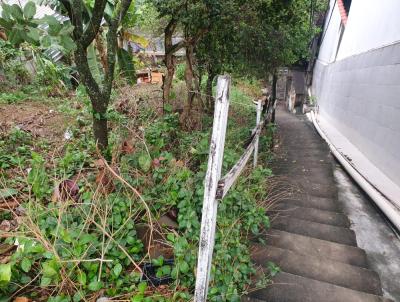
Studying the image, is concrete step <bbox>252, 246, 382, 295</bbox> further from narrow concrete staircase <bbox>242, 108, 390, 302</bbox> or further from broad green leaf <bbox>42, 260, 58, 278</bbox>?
broad green leaf <bbox>42, 260, 58, 278</bbox>

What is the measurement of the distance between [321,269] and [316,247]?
1.05ft

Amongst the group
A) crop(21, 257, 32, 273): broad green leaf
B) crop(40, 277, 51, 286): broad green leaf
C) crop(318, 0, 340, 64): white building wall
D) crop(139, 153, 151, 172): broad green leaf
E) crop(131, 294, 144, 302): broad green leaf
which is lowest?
crop(131, 294, 144, 302): broad green leaf

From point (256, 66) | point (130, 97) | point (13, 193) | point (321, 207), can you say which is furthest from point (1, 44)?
point (321, 207)

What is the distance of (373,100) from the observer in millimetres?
4645

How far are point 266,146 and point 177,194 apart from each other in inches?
142

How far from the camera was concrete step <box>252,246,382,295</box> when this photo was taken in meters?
2.53

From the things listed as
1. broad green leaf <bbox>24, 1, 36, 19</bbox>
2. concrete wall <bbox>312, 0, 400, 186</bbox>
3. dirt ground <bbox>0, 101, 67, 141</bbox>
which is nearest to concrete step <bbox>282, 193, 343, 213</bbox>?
concrete wall <bbox>312, 0, 400, 186</bbox>

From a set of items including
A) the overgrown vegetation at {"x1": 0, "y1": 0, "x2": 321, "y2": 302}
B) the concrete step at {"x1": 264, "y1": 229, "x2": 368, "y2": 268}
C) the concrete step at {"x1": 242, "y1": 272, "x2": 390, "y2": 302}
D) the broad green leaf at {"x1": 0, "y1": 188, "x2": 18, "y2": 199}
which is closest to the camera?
the overgrown vegetation at {"x1": 0, "y1": 0, "x2": 321, "y2": 302}

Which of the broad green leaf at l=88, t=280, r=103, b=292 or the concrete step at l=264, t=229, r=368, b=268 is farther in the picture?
the concrete step at l=264, t=229, r=368, b=268

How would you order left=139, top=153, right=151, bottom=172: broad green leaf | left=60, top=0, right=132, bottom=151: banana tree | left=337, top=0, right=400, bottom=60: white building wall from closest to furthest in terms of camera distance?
left=60, top=0, right=132, bottom=151: banana tree, left=139, top=153, right=151, bottom=172: broad green leaf, left=337, top=0, right=400, bottom=60: white building wall

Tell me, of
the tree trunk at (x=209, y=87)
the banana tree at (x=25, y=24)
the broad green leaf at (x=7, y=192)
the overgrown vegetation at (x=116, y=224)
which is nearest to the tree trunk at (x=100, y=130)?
the overgrown vegetation at (x=116, y=224)

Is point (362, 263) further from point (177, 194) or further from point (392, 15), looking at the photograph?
point (392, 15)

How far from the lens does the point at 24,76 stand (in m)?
7.88

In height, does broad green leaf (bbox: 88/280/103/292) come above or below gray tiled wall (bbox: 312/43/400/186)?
below
